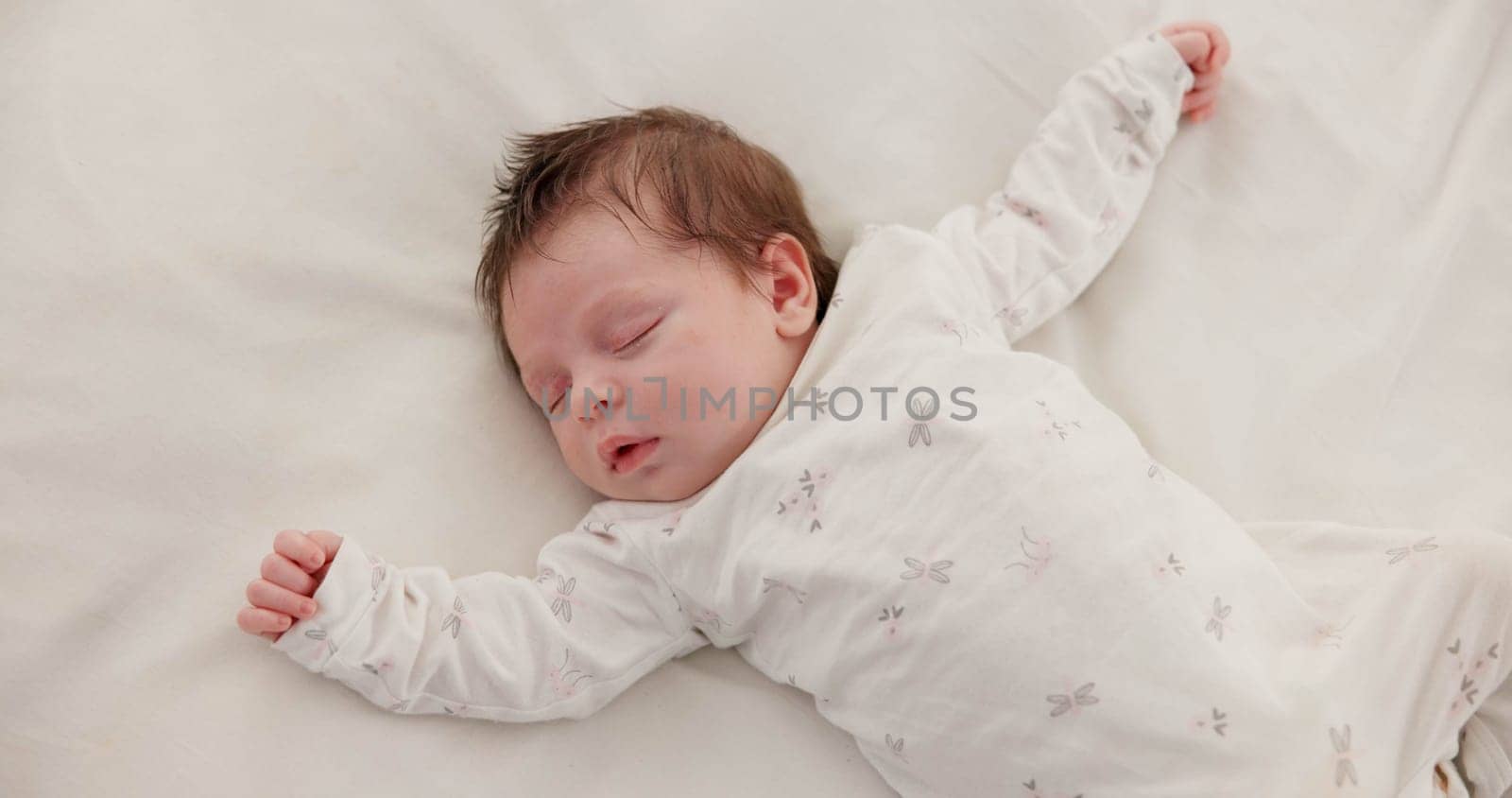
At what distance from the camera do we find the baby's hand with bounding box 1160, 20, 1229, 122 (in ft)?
4.96

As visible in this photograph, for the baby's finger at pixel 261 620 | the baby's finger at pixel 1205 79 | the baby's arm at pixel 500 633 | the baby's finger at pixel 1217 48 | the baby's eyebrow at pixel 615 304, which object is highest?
the baby's finger at pixel 1217 48

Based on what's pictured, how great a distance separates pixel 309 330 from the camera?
1.27 meters

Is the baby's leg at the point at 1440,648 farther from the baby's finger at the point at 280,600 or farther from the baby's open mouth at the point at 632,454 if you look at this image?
the baby's finger at the point at 280,600

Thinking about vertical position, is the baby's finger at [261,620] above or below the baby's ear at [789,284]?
below

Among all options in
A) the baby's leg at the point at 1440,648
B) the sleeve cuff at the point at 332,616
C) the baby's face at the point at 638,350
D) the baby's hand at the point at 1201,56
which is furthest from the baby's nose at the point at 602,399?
the baby's hand at the point at 1201,56

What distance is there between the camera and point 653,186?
4.15ft

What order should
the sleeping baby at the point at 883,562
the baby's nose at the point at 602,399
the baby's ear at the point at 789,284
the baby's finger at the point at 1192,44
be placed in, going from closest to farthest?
the sleeping baby at the point at 883,562
the baby's nose at the point at 602,399
the baby's ear at the point at 789,284
the baby's finger at the point at 1192,44

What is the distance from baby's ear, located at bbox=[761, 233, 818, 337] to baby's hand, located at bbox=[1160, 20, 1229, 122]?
0.64m

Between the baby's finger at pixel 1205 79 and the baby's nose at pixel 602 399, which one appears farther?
the baby's finger at pixel 1205 79

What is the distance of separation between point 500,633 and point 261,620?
24 cm

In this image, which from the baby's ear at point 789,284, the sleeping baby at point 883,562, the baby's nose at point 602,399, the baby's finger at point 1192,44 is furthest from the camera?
the baby's finger at point 1192,44

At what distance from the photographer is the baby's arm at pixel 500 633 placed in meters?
1.11

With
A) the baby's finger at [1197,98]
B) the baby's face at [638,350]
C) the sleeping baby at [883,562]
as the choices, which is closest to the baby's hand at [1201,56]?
the baby's finger at [1197,98]

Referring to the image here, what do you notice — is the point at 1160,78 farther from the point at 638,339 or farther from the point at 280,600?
the point at 280,600
